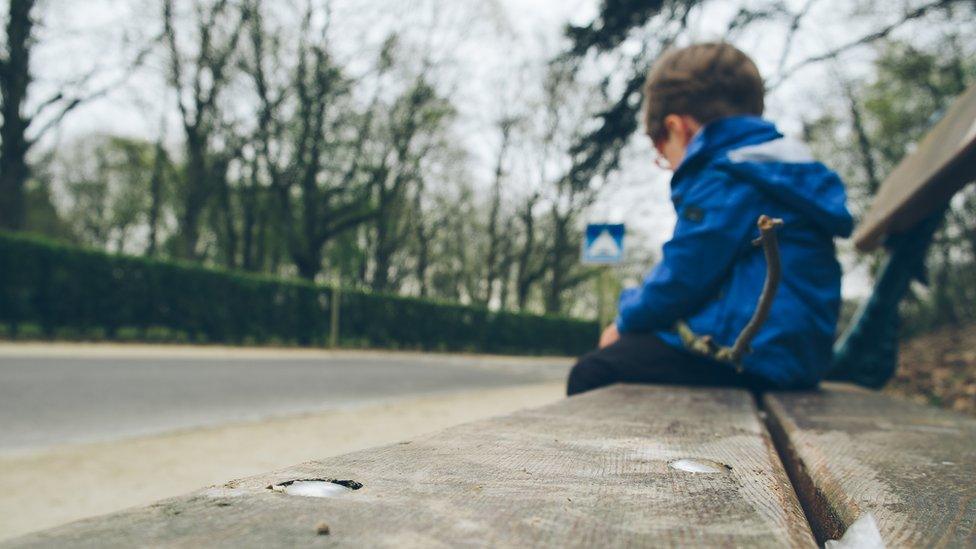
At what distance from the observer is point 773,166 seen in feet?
6.17

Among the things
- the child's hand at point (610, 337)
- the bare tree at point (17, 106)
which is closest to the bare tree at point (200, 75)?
the bare tree at point (17, 106)

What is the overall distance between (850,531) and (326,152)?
23920 mm

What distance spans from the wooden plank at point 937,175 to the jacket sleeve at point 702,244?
0.47m

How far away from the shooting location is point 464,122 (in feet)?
86.3

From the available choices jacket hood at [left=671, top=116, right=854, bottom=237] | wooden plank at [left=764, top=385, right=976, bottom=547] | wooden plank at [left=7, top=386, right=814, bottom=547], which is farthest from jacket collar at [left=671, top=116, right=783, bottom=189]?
wooden plank at [left=7, top=386, right=814, bottom=547]

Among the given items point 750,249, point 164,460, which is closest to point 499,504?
point 750,249

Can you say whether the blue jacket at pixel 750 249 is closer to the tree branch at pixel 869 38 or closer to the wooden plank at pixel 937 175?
the wooden plank at pixel 937 175

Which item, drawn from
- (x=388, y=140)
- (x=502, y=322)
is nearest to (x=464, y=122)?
(x=388, y=140)

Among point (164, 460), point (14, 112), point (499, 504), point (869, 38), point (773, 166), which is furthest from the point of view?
point (14, 112)

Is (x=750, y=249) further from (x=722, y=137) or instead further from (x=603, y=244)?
(x=603, y=244)

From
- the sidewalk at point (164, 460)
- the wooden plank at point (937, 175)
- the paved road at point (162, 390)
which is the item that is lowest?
the sidewalk at point (164, 460)

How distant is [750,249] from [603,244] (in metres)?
8.78

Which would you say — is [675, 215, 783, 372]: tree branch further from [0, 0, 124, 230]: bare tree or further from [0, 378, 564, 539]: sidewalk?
[0, 0, 124, 230]: bare tree

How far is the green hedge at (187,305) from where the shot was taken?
41.5ft
